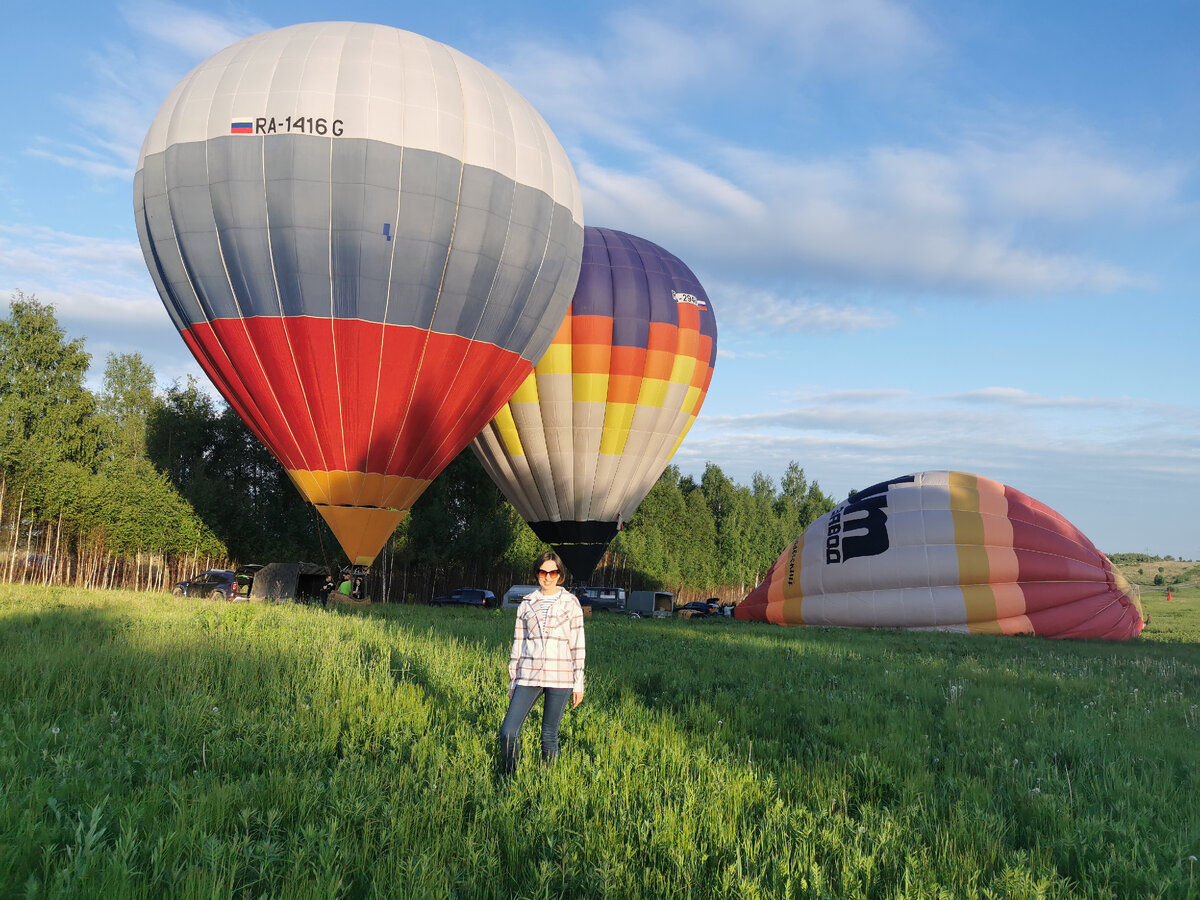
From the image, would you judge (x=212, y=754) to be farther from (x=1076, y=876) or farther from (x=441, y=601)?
(x=441, y=601)

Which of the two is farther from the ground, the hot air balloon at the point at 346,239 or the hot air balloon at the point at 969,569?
the hot air balloon at the point at 346,239

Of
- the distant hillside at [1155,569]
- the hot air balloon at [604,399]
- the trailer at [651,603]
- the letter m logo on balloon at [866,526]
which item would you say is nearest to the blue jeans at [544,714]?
the letter m logo on balloon at [866,526]

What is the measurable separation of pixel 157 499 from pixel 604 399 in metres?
22.6

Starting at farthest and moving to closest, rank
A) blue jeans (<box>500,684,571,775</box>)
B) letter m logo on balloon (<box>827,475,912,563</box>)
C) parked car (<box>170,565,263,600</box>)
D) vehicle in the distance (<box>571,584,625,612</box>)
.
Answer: vehicle in the distance (<box>571,584,625,612</box>), parked car (<box>170,565,263,600</box>), letter m logo on balloon (<box>827,475,912,563</box>), blue jeans (<box>500,684,571,775</box>)

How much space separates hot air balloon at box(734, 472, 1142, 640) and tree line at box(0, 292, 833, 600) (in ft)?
68.3

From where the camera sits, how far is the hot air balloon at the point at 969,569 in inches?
839

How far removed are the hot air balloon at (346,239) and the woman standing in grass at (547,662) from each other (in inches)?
531

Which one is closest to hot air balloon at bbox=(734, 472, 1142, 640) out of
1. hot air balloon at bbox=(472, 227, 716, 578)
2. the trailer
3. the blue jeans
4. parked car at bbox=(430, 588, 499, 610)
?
hot air balloon at bbox=(472, 227, 716, 578)

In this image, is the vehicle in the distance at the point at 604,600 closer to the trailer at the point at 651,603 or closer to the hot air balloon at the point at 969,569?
the trailer at the point at 651,603

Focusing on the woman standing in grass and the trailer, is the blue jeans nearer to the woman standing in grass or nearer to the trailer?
the woman standing in grass

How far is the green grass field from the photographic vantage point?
12.3 ft

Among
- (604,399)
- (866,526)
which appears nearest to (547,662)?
(866,526)

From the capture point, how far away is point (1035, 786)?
18.3ft

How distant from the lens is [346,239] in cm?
1738
